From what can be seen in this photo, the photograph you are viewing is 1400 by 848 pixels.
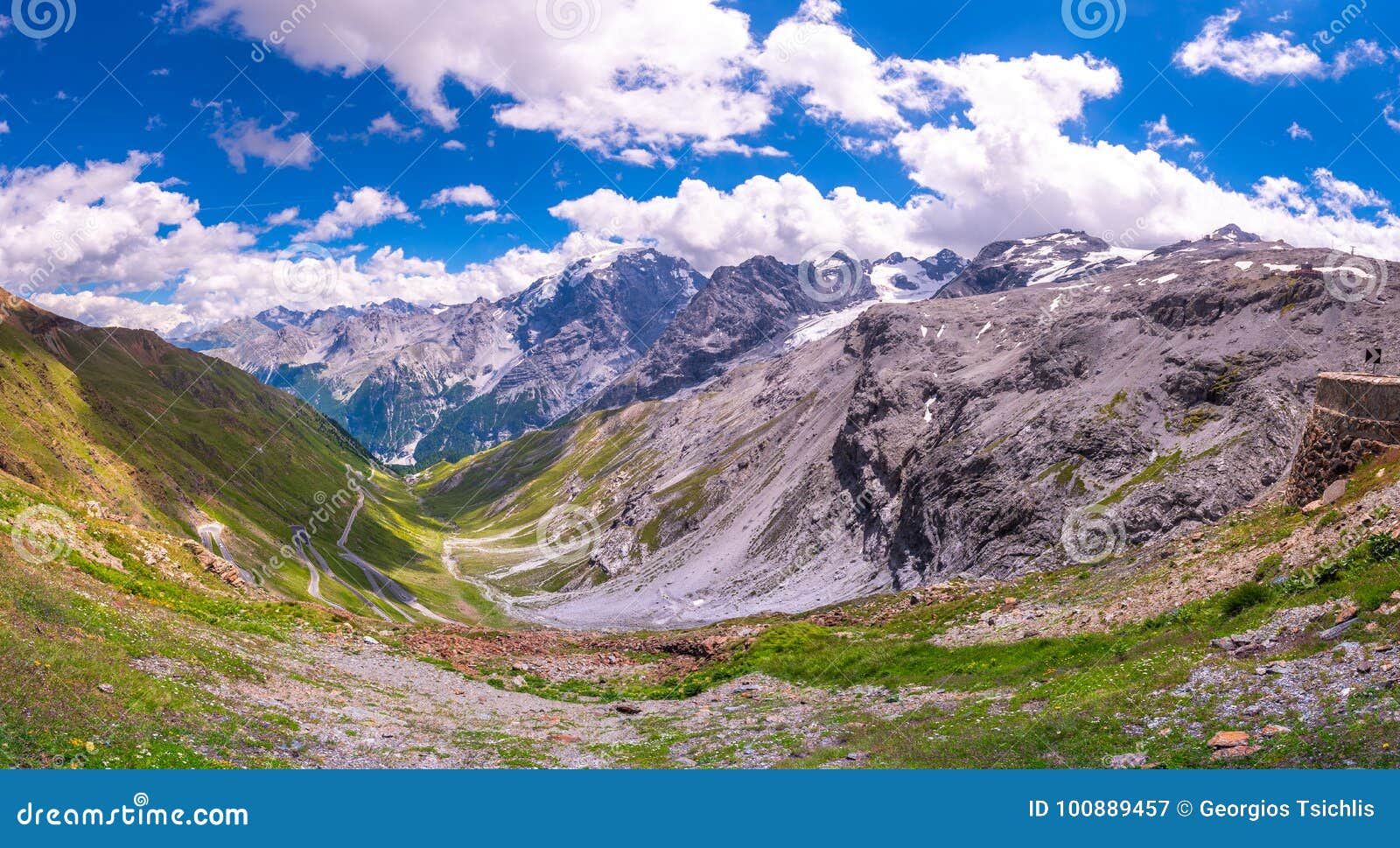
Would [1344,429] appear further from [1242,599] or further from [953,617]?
[953,617]

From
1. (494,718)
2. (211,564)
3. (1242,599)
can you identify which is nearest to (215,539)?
(211,564)

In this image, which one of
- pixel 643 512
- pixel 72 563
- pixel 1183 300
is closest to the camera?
pixel 72 563

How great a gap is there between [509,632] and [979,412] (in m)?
86.2

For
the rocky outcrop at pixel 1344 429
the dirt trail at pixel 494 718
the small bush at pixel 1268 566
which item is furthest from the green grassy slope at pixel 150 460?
the rocky outcrop at pixel 1344 429

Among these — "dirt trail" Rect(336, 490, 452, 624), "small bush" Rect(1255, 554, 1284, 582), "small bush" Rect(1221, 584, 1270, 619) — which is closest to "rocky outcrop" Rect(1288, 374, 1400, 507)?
"small bush" Rect(1255, 554, 1284, 582)

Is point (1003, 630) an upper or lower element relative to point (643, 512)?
lower

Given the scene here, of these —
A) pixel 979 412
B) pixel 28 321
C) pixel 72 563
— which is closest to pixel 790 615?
pixel 979 412

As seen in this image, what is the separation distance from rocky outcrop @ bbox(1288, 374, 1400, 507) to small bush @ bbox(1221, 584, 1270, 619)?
39.3ft

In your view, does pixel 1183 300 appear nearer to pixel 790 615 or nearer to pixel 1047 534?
pixel 1047 534

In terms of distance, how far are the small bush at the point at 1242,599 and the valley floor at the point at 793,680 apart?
7cm

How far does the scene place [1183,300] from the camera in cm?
10725

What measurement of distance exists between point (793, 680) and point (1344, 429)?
28792 mm

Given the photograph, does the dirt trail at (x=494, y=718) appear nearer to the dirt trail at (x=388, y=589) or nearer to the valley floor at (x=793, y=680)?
the valley floor at (x=793, y=680)

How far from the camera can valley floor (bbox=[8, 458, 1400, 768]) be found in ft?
56.0
